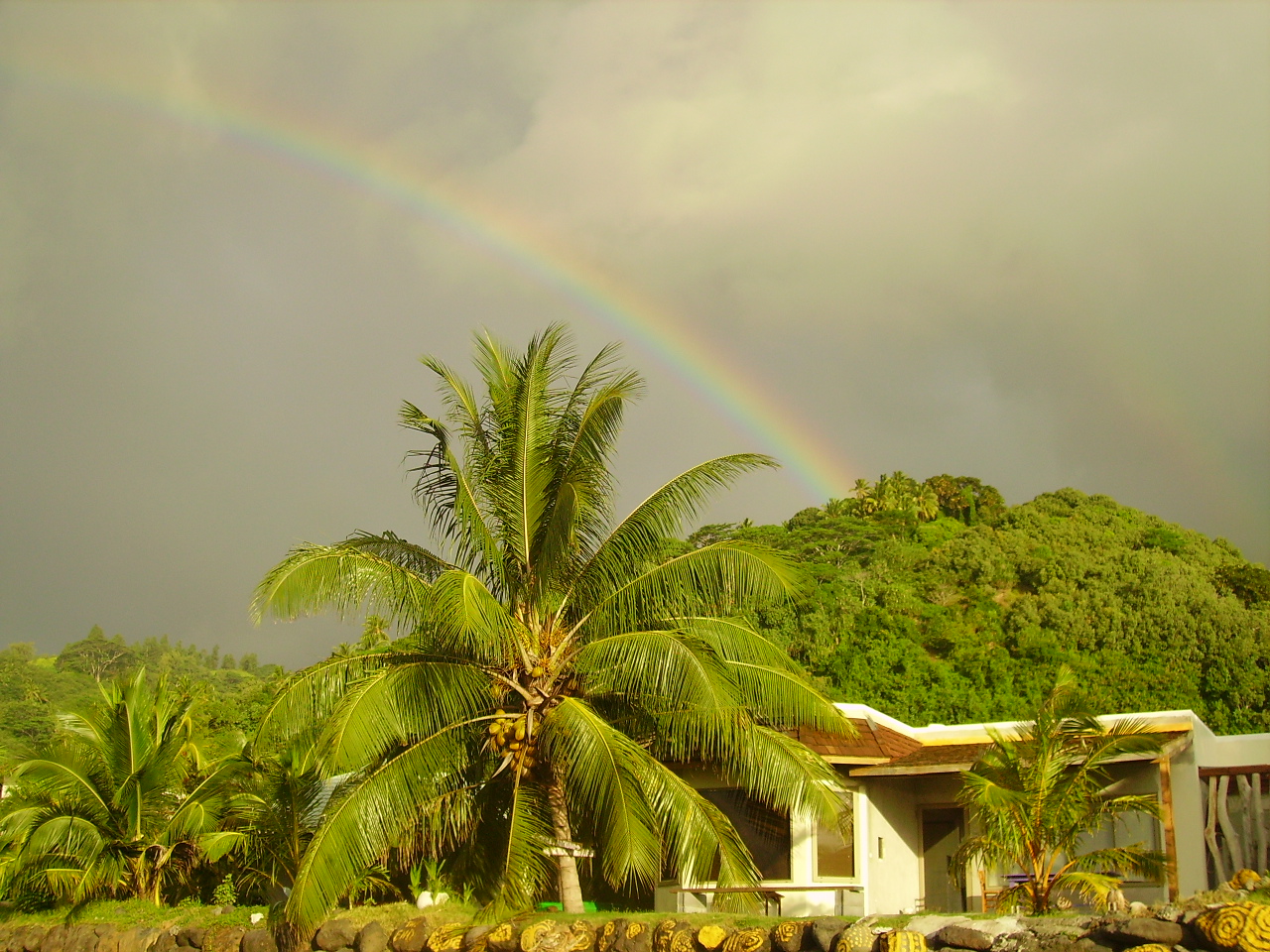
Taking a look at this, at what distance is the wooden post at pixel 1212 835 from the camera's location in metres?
14.0

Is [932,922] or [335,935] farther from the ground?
[932,922]

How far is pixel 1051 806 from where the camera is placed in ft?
38.6

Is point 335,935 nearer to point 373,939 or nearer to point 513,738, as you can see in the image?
point 373,939

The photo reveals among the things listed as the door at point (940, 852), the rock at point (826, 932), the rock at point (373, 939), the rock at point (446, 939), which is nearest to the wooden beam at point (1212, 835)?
the door at point (940, 852)

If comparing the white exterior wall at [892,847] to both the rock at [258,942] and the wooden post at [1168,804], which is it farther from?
the rock at [258,942]

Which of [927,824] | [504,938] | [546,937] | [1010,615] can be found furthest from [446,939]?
[1010,615]

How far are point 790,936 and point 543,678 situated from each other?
13.7ft

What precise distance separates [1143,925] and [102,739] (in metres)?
14.6

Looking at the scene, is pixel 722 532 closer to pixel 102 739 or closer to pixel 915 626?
pixel 915 626

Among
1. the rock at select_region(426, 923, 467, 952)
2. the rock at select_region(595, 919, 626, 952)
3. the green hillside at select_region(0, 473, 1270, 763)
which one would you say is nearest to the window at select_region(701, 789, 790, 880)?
the rock at select_region(595, 919, 626, 952)

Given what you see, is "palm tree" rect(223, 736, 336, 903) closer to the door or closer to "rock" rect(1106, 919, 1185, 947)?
the door

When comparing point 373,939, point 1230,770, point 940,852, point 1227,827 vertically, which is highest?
point 1230,770

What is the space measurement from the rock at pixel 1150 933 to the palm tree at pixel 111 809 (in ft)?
40.3

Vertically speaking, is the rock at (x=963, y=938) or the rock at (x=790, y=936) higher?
the rock at (x=963, y=938)
